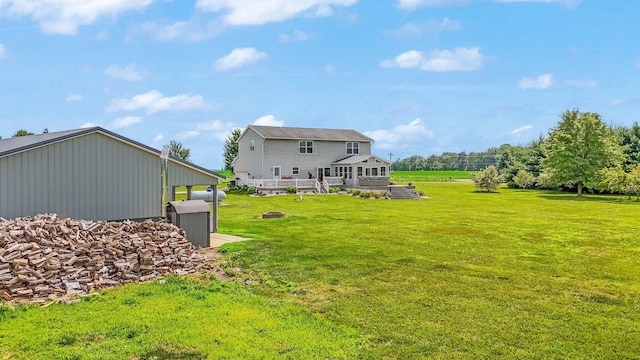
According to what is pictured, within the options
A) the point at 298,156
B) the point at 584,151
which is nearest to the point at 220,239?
the point at 298,156

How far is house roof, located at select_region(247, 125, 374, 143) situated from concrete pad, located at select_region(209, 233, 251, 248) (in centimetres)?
2334

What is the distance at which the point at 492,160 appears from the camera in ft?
365

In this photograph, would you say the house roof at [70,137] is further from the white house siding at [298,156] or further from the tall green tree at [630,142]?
the tall green tree at [630,142]

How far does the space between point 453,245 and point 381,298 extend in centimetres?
636

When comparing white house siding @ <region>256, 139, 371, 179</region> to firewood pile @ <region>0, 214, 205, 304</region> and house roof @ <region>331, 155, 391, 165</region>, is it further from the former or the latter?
firewood pile @ <region>0, 214, 205, 304</region>

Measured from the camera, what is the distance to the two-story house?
38.3 meters

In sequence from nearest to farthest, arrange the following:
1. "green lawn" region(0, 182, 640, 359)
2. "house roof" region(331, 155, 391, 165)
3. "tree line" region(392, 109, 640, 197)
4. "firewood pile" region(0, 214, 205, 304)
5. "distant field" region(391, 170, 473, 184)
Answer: "green lawn" region(0, 182, 640, 359)
"firewood pile" region(0, 214, 205, 304)
"tree line" region(392, 109, 640, 197)
"house roof" region(331, 155, 391, 165)
"distant field" region(391, 170, 473, 184)

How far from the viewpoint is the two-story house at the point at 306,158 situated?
3828cm

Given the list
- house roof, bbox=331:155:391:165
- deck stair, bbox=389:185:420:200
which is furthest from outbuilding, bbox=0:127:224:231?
house roof, bbox=331:155:391:165

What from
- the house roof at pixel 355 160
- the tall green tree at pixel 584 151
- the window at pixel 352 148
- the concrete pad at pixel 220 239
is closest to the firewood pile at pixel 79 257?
the concrete pad at pixel 220 239

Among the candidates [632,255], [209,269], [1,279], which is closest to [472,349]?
[209,269]

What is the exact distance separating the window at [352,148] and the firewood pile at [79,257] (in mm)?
32542

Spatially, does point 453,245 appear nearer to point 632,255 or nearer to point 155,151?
point 632,255

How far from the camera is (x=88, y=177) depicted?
12.3 m
